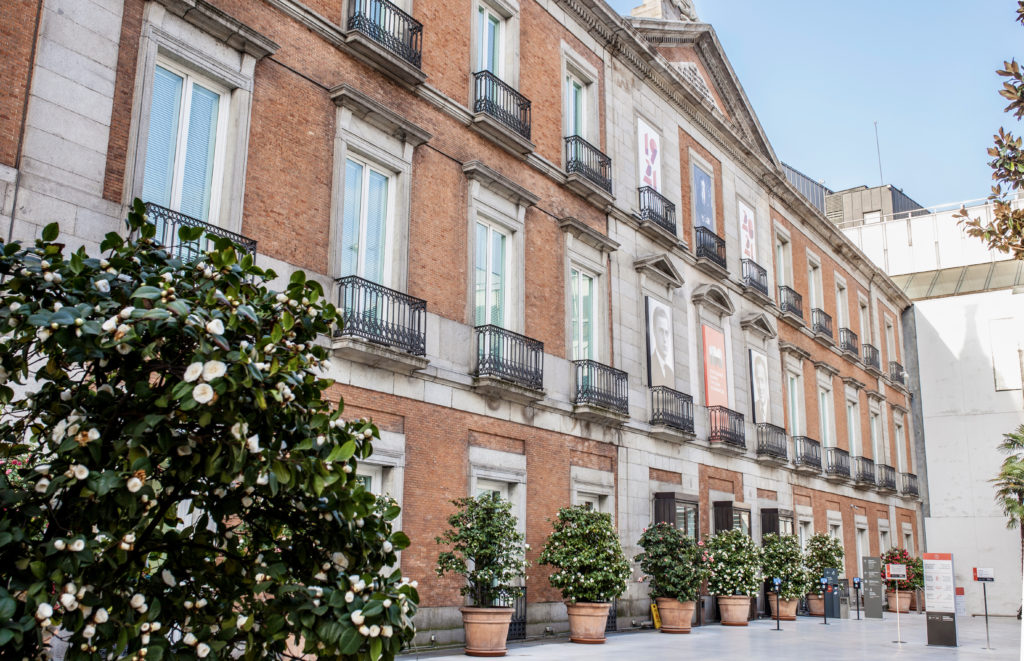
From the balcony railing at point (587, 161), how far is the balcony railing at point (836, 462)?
1508 centimetres

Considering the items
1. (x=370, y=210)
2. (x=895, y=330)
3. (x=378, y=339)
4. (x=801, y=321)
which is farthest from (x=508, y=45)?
(x=895, y=330)

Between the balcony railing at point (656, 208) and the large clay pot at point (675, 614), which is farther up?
the balcony railing at point (656, 208)

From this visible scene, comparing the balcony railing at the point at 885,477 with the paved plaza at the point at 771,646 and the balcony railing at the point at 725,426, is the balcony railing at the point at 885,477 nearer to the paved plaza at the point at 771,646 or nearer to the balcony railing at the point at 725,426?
the paved plaza at the point at 771,646

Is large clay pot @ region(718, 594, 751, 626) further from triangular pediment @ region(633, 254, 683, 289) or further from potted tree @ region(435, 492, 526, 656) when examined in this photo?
potted tree @ region(435, 492, 526, 656)

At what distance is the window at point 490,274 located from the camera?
16.9 meters

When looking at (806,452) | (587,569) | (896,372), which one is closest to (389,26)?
(587,569)

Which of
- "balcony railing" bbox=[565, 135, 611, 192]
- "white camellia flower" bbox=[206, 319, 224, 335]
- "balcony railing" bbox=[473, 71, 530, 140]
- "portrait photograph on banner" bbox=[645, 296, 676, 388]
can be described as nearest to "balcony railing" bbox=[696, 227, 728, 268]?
"portrait photograph on banner" bbox=[645, 296, 676, 388]

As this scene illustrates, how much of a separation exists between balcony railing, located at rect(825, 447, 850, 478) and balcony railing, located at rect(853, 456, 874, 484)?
127 centimetres

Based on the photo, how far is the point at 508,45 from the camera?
61.7 ft

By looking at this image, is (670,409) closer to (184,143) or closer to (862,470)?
(184,143)

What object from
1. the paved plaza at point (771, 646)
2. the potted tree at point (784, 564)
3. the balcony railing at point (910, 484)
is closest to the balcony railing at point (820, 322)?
the balcony railing at point (910, 484)

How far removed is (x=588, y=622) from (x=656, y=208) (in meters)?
10.5

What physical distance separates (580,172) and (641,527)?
7.68 m

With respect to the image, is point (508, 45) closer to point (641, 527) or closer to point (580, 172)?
point (580, 172)
